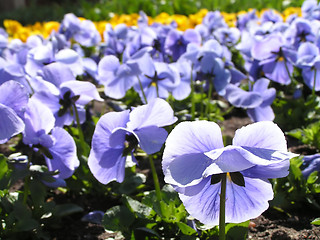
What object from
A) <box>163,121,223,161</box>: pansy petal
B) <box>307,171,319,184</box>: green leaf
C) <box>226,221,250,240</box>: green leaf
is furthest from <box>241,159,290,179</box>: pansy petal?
<box>307,171,319,184</box>: green leaf

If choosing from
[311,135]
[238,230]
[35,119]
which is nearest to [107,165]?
[35,119]

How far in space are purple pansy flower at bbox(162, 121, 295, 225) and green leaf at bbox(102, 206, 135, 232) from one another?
41 cm

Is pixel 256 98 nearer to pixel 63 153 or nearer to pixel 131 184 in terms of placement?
pixel 131 184

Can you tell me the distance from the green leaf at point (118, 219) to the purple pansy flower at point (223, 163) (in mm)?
407

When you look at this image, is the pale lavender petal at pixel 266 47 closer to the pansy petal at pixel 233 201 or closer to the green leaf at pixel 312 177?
the green leaf at pixel 312 177

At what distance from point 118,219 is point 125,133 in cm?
28

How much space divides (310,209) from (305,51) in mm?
748

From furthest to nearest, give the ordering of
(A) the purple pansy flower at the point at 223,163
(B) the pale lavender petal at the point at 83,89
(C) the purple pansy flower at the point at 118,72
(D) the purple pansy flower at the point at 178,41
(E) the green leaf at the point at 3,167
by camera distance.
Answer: (D) the purple pansy flower at the point at 178,41
(C) the purple pansy flower at the point at 118,72
(B) the pale lavender petal at the point at 83,89
(E) the green leaf at the point at 3,167
(A) the purple pansy flower at the point at 223,163

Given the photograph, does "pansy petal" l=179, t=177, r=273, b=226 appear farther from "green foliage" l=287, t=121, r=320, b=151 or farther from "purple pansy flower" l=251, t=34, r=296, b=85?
"purple pansy flower" l=251, t=34, r=296, b=85

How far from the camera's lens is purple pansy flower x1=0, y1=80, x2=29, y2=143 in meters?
1.19

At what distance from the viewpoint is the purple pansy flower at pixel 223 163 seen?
2.77 feet

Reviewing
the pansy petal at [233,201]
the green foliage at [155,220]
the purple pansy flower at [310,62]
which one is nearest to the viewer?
the pansy petal at [233,201]

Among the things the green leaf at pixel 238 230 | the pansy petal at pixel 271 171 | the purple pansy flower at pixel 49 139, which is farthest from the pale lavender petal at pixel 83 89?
the pansy petal at pixel 271 171

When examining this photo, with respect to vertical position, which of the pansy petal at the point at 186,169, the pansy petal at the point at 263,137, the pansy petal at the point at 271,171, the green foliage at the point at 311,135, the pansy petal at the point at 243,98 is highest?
the pansy petal at the point at 263,137
